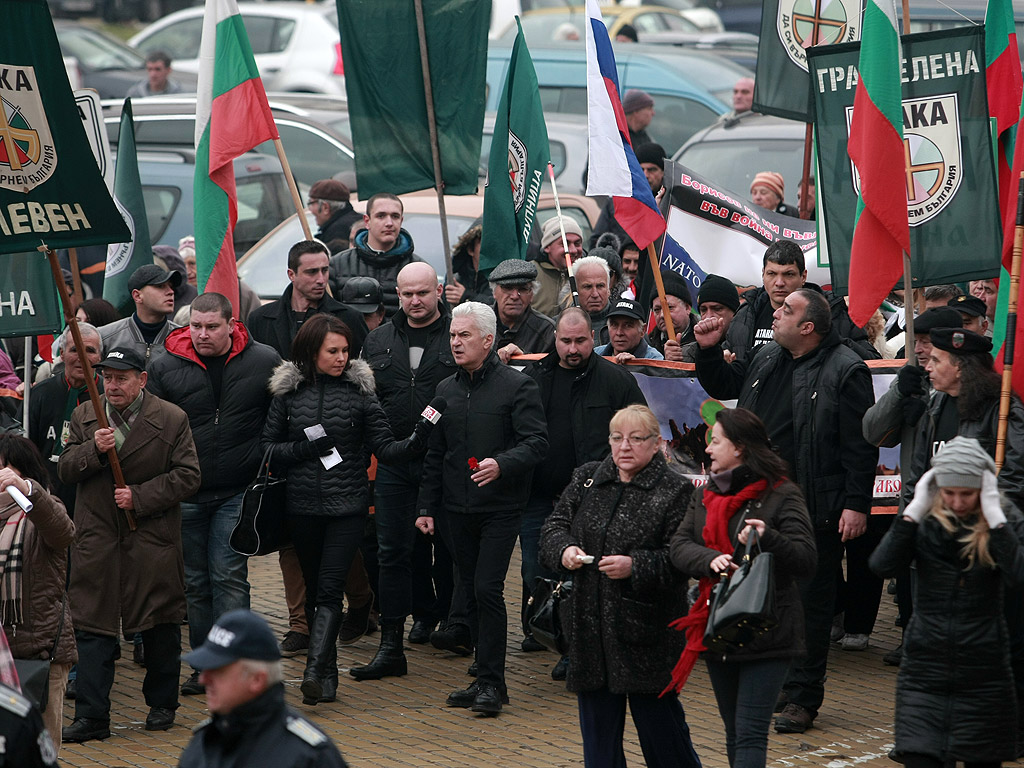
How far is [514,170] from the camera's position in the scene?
10750 millimetres

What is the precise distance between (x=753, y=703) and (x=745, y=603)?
503 mm

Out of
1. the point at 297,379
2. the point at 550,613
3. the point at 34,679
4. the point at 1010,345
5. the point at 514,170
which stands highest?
the point at 514,170

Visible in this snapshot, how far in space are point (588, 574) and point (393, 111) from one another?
470 centimetres

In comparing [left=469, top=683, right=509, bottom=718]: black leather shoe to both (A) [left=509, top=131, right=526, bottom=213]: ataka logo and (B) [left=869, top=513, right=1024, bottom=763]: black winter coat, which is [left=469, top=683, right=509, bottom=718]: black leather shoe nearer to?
(B) [left=869, top=513, right=1024, bottom=763]: black winter coat

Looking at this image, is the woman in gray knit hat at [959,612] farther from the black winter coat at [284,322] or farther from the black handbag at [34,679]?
the black winter coat at [284,322]

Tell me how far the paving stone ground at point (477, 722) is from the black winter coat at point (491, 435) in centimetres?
107

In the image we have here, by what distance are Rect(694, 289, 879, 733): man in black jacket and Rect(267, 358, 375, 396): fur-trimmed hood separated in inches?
84.6

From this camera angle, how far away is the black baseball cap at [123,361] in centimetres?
840

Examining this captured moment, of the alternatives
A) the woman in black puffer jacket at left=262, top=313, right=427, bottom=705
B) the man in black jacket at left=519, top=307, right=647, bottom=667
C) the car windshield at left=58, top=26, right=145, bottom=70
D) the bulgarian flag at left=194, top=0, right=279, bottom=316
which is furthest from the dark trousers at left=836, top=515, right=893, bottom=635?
the car windshield at left=58, top=26, right=145, bottom=70

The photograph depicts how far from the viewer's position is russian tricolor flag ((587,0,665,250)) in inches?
390

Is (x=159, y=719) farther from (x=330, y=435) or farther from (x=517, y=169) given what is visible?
(x=517, y=169)

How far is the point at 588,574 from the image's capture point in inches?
273

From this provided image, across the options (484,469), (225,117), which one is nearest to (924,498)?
(484,469)

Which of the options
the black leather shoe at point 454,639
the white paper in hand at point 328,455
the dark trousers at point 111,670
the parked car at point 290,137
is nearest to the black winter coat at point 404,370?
the white paper in hand at point 328,455
